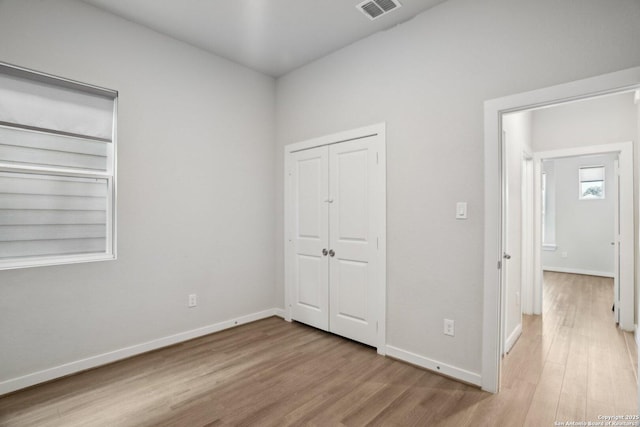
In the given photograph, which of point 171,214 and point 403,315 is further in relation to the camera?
point 171,214

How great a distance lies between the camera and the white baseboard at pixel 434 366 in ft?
7.88

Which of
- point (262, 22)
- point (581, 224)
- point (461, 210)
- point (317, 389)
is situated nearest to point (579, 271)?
point (581, 224)

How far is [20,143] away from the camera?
2.42 meters

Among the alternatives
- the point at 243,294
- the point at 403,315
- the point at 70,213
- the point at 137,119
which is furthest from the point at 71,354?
the point at 403,315

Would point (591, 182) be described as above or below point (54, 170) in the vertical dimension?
above

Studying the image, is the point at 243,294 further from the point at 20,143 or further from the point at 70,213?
the point at 20,143

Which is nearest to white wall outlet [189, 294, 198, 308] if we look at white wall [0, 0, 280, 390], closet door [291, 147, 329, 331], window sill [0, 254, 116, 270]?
white wall [0, 0, 280, 390]

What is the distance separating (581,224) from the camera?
7.05 meters

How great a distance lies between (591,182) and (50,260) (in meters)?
9.44

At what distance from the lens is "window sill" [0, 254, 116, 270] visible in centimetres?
232

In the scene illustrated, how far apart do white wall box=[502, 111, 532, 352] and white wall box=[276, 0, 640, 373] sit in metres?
0.75

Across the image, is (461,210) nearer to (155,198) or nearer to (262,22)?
(262,22)

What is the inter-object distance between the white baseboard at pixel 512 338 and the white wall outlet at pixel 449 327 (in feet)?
2.82

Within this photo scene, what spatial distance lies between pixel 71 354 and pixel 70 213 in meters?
1.16
